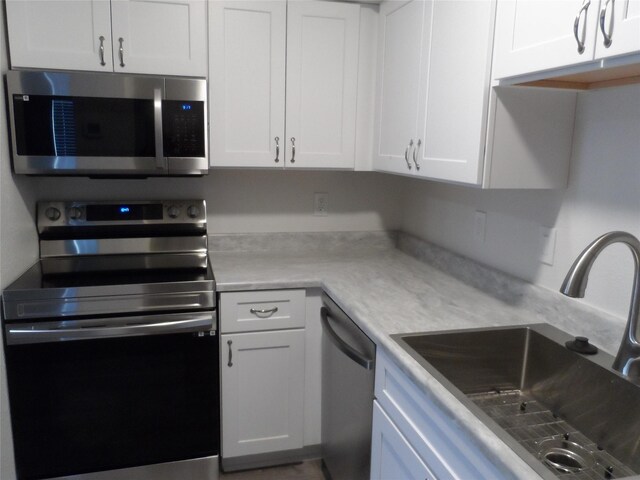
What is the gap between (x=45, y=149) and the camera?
1904 millimetres

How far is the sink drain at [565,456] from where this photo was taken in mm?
1140

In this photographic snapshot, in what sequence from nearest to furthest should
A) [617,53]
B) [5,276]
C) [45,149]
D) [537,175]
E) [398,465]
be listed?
[617,53] < [398,465] < [537,175] < [5,276] < [45,149]

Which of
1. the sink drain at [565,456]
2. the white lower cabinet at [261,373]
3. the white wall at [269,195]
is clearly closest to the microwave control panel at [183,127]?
the white wall at [269,195]

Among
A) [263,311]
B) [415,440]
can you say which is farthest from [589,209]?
[263,311]

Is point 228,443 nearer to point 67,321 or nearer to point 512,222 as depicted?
point 67,321

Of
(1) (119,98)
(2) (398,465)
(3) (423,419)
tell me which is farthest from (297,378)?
(1) (119,98)

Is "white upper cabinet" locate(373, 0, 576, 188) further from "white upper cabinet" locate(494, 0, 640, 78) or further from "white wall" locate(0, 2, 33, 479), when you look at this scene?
"white wall" locate(0, 2, 33, 479)

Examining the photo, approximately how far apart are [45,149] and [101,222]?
454mm

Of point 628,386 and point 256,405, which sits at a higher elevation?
point 628,386

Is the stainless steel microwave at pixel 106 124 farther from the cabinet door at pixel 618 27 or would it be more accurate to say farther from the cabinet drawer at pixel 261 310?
the cabinet door at pixel 618 27

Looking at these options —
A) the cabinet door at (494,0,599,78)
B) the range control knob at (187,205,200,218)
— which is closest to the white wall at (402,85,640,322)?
the cabinet door at (494,0,599,78)

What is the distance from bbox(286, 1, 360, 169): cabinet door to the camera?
2.17 m

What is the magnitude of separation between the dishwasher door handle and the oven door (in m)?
0.44

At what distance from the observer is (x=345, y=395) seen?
1835mm
